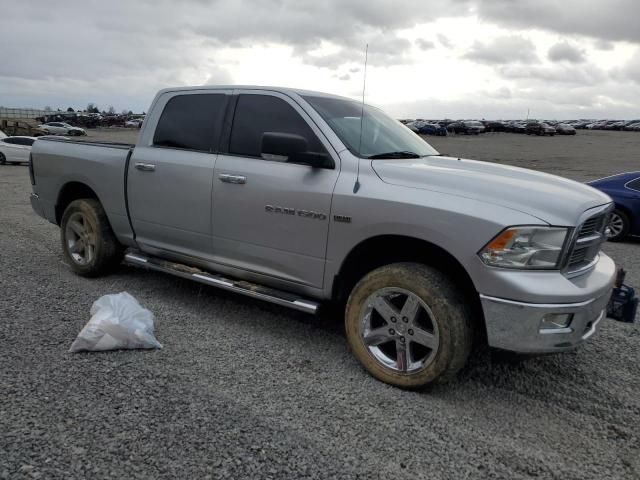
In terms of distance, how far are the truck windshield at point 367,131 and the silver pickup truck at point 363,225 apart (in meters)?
0.02

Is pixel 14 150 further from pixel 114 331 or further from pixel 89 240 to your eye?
pixel 114 331

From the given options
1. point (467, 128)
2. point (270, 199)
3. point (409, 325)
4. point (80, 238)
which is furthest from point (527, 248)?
point (467, 128)

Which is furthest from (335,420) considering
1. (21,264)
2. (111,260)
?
(21,264)

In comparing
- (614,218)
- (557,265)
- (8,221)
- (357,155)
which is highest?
(357,155)

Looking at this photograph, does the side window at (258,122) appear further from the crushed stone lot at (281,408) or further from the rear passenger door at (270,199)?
the crushed stone lot at (281,408)

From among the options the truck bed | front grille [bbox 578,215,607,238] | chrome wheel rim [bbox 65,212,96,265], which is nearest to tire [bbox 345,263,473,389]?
front grille [bbox 578,215,607,238]

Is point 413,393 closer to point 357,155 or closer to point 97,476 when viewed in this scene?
point 357,155

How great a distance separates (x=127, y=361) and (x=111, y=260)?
201 cm

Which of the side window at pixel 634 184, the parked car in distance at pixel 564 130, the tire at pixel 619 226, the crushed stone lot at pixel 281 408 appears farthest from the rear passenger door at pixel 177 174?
the parked car in distance at pixel 564 130

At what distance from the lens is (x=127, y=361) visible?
3.53 metres

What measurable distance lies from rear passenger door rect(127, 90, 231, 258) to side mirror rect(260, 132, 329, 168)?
834 mm

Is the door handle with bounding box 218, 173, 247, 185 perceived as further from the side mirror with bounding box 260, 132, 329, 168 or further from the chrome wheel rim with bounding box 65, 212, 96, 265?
the chrome wheel rim with bounding box 65, 212, 96, 265

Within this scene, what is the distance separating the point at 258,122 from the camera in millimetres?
4062

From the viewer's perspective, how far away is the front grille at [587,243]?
2999 millimetres
